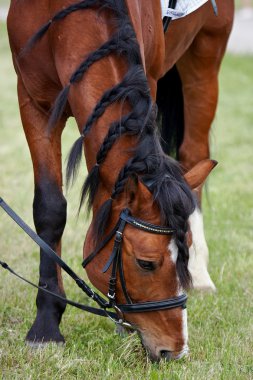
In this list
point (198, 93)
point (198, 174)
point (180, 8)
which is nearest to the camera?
point (198, 174)

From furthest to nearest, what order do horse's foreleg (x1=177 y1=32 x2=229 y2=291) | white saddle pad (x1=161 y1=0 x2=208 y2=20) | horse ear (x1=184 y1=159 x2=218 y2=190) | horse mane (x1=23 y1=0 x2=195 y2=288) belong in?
1. horse's foreleg (x1=177 y1=32 x2=229 y2=291)
2. white saddle pad (x1=161 y1=0 x2=208 y2=20)
3. horse ear (x1=184 y1=159 x2=218 y2=190)
4. horse mane (x1=23 y1=0 x2=195 y2=288)

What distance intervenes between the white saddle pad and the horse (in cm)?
26

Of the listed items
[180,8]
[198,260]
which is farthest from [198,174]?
[198,260]

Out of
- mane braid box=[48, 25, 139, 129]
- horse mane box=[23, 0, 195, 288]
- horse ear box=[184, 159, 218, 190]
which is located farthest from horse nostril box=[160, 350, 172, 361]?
mane braid box=[48, 25, 139, 129]

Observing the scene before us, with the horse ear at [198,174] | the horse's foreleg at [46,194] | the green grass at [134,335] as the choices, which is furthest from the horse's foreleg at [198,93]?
the horse ear at [198,174]

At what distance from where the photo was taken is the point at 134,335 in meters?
3.28

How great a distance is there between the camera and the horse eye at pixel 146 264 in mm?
2859

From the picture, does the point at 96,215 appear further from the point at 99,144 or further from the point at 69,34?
the point at 69,34

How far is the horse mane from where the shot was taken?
2.81 metres

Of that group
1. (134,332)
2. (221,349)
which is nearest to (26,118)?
(134,332)

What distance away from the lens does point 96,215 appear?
118 inches

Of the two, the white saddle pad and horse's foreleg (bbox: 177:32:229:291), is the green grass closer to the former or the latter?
horse's foreleg (bbox: 177:32:229:291)

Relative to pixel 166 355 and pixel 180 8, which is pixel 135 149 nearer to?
pixel 166 355

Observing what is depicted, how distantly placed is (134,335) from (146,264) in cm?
54
